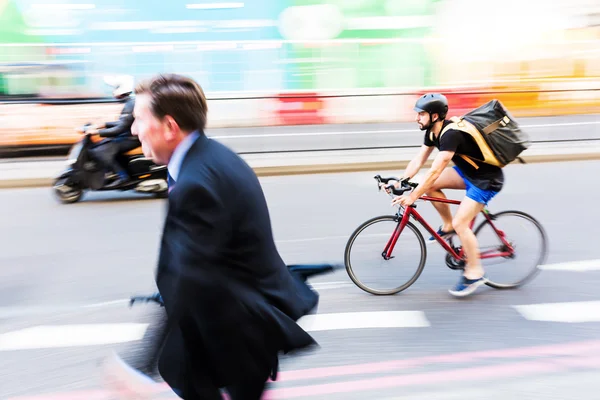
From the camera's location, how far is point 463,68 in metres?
15.6

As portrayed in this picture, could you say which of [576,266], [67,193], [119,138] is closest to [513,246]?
[576,266]

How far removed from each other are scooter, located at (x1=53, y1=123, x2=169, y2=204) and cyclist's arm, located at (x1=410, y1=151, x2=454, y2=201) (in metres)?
4.40

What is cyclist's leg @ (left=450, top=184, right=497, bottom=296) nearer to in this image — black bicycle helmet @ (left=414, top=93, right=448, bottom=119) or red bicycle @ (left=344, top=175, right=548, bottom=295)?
red bicycle @ (left=344, top=175, right=548, bottom=295)

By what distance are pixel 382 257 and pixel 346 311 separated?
569 millimetres

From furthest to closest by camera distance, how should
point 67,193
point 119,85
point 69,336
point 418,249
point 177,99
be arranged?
1. point 67,193
2. point 119,85
3. point 418,249
4. point 69,336
5. point 177,99

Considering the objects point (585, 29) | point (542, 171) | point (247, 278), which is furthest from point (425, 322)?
point (585, 29)

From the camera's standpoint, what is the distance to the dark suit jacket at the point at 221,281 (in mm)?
1685

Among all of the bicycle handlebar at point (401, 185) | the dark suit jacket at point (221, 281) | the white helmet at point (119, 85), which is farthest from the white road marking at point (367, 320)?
the white helmet at point (119, 85)

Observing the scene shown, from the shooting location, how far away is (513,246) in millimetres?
4832

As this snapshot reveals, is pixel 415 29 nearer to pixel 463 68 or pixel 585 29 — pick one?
pixel 463 68

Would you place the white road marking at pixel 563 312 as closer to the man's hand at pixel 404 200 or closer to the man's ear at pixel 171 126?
the man's hand at pixel 404 200

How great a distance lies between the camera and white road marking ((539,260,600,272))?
17.3 ft

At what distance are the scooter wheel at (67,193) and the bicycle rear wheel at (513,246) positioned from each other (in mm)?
5477

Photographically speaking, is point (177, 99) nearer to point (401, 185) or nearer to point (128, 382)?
point (128, 382)
